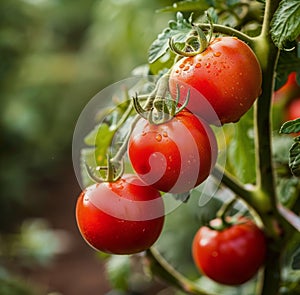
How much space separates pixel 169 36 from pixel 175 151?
12cm

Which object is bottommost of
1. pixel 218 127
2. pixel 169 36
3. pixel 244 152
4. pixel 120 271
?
pixel 120 271

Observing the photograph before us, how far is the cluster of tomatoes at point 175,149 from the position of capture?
53cm

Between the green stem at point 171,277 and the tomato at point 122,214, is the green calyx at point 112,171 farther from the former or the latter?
the green stem at point 171,277

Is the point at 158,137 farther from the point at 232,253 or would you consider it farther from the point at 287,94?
the point at 287,94

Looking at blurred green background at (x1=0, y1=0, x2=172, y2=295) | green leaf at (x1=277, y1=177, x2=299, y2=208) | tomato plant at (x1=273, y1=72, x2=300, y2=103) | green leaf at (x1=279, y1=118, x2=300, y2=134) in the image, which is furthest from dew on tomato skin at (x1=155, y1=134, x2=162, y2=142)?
blurred green background at (x1=0, y1=0, x2=172, y2=295)

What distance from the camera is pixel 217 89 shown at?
524 mm

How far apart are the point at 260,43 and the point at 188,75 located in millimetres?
98

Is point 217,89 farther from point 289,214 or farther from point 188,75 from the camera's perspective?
point 289,214

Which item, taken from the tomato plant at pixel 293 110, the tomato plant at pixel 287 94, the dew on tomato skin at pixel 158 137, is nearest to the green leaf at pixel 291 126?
the dew on tomato skin at pixel 158 137

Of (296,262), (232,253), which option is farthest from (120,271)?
(296,262)

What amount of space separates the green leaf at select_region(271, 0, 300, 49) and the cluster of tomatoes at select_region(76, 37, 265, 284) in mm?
27

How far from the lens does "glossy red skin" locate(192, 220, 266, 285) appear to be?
0.80m

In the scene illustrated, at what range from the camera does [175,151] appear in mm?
532

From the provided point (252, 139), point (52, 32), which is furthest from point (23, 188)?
point (252, 139)
